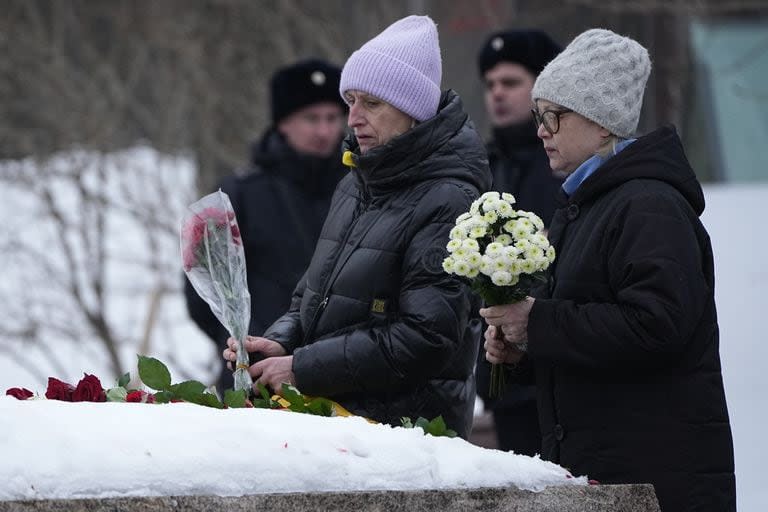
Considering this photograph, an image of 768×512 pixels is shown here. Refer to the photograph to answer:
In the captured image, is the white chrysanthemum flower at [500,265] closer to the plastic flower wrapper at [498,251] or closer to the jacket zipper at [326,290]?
the plastic flower wrapper at [498,251]

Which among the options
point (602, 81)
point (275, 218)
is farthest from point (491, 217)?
point (275, 218)

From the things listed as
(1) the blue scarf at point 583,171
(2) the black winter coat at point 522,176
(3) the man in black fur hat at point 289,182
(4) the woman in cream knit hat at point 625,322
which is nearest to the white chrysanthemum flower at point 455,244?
(4) the woman in cream knit hat at point 625,322

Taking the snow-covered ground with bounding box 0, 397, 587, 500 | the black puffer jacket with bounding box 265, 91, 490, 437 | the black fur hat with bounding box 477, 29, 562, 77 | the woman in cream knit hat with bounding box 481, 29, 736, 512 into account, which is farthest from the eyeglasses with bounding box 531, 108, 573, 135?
the black fur hat with bounding box 477, 29, 562, 77

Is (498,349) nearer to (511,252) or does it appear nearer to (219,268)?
(511,252)

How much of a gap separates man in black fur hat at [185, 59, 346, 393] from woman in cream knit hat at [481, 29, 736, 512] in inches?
99.3

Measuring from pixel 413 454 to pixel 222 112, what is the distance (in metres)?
9.90

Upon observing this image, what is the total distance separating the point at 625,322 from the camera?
441 cm

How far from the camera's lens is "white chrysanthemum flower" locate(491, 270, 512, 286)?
443 cm

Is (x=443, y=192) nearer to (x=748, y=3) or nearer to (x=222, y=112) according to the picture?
(x=748, y=3)

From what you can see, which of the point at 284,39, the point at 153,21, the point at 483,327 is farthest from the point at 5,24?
the point at 483,327

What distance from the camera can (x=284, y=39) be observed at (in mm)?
13383

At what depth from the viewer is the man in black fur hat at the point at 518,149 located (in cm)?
623

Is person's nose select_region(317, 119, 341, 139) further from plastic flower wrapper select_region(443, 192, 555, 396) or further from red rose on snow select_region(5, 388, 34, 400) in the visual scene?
red rose on snow select_region(5, 388, 34, 400)

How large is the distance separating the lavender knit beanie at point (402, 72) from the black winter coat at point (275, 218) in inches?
72.7
